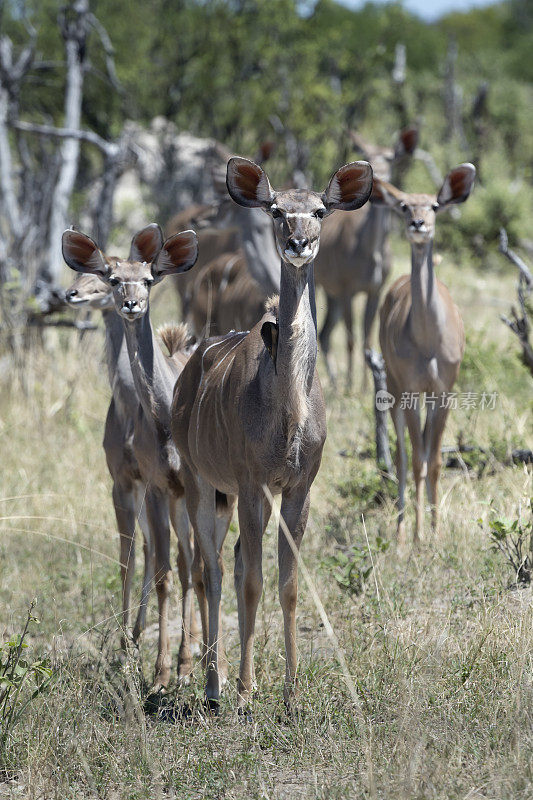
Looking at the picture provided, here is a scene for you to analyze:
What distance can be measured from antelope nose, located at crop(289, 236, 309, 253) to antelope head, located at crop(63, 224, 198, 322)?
114 centimetres

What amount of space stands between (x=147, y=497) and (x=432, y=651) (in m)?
1.53

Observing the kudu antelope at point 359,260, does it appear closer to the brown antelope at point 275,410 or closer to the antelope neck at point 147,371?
the antelope neck at point 147,371

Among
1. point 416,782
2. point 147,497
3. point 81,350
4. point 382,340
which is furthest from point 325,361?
point 416,782

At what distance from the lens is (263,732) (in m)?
3.88

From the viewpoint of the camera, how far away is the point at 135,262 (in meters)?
4.90

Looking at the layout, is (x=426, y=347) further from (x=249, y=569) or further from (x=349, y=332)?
(x=349, y=332)

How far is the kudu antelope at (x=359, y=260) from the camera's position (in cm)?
1070

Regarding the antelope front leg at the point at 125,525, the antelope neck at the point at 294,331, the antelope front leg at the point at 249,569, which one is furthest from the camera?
the antelope front leg at the point at 125,525

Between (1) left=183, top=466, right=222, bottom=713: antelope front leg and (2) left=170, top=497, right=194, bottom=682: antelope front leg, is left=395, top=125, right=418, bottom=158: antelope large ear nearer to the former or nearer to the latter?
(2) left=170, top=497, right=194, bottom=682: antelope front leg

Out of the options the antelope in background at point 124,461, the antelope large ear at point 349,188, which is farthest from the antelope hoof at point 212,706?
the antelope large ear at point 349,188

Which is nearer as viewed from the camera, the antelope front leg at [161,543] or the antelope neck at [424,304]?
the antelope front leg at [161,543]

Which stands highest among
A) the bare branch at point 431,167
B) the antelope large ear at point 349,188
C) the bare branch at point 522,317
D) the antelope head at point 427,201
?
the bare branch at point 431,167

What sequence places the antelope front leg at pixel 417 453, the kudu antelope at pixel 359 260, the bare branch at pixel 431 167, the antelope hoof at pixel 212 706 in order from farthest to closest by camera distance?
the bare branch at pixel 431 167 → the kudu antelope at pixel 359 260 → the antelope front leg at pixel 417 453 → the antelope hoof at pixel 212 706

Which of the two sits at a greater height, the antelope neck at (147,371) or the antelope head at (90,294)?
the antelope head at (90,294)
